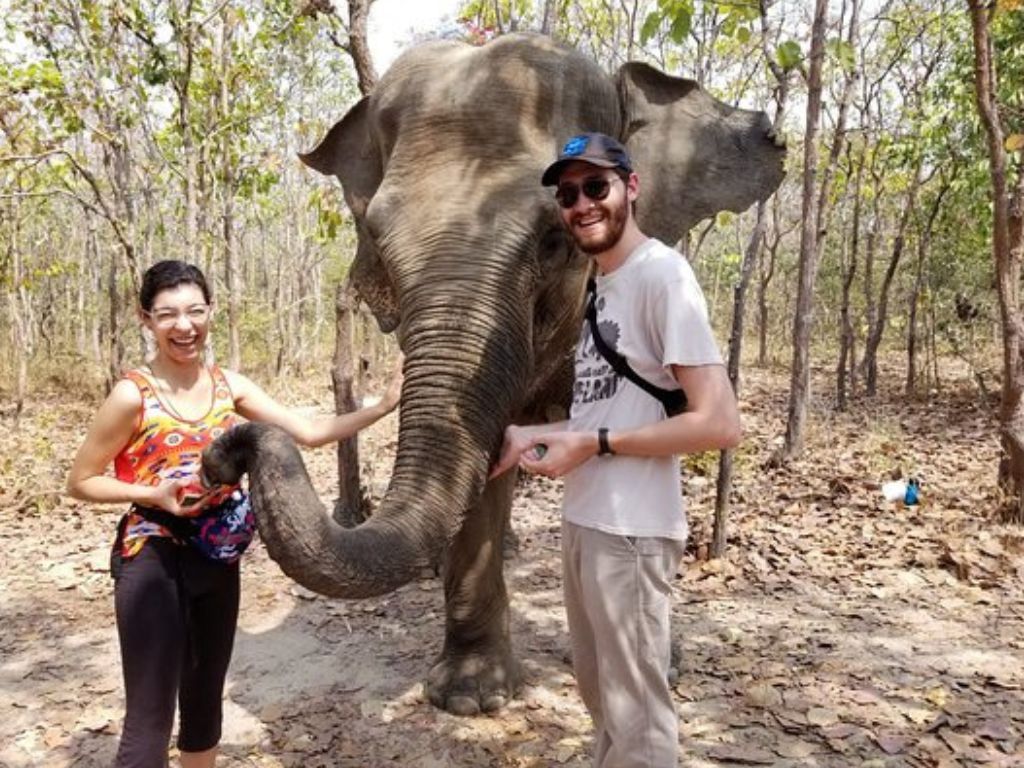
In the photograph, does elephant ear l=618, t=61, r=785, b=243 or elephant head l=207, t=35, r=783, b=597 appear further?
elephant ear l=618, t=61, r=785, b=243

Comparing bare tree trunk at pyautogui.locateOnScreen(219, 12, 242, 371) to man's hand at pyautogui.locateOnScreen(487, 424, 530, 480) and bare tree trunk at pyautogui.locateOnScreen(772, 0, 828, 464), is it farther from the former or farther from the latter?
man's hand at pyautogui.locateOnScreen(487, 424, 530, 480)

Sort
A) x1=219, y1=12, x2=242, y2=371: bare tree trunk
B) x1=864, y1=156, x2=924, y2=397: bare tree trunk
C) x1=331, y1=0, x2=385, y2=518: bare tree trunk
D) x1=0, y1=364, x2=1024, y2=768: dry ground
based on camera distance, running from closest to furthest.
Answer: x1=0, y1=364, x2=1024, y2=768: dry ground
x1=331, y1=0, x2=385, y2=518: bare tree trunk
x1=219, y1=12, x2=242, y2=371: bare tree trunk
x1=864, y1=156, x2=924, y2=397: bare tree trunk

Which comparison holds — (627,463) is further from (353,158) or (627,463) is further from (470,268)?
(353,158)

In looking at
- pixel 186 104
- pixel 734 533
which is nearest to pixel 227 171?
pixel 186 104

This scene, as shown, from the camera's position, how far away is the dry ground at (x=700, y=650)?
12.2 ft

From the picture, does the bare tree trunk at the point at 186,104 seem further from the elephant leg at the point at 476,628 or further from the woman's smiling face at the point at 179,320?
the woman's smiling face at the point at 179,320

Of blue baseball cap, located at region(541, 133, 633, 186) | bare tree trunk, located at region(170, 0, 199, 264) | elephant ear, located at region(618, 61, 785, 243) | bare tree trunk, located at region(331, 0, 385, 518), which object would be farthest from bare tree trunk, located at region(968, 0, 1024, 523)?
bare tree trunk, located at region(170, 0, 199, 264)

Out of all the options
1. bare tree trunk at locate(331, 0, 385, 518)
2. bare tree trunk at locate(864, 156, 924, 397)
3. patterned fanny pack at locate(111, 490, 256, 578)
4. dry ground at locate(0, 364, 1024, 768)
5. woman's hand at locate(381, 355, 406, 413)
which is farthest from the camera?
bare tree trunk at locate(864, 156, 924, 397)

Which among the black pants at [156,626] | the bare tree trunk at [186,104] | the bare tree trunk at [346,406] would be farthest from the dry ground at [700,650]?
the bare tree trunk at [186,104]

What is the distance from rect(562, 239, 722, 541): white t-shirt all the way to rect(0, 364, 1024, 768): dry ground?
1.69 metres

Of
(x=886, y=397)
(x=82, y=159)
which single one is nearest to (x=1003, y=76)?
(x=886, y=397)

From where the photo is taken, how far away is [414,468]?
2805 mm

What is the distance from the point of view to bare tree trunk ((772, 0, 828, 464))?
6.45m

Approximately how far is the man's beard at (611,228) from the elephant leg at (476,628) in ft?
6.67
